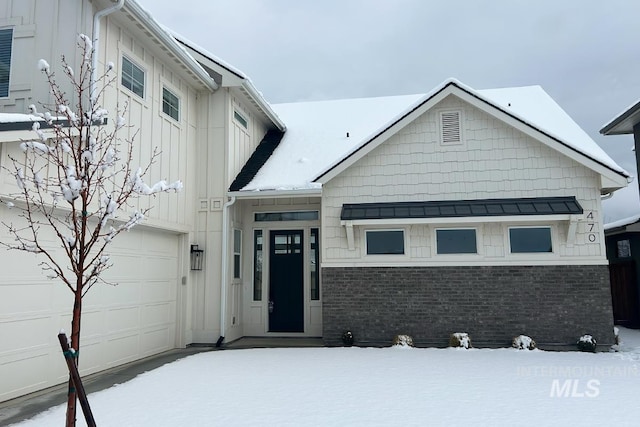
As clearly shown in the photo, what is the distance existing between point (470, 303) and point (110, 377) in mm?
6778

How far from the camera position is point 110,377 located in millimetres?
7070

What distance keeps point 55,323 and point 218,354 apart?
10.6ft

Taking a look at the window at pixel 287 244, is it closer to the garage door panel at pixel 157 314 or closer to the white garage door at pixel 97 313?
the white garage door at pixel 97 313

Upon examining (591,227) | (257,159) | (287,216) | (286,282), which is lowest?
(286,282)

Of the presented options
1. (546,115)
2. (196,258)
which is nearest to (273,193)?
(196,258)

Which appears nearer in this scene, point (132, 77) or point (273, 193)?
point (132, 77)

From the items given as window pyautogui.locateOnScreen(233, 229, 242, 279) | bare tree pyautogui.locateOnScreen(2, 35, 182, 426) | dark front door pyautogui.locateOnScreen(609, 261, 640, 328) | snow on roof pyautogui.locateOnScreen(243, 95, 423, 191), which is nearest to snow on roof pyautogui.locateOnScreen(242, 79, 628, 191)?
snow on roof pyautogui.locateOnScreen(243, 95, 423, 191)

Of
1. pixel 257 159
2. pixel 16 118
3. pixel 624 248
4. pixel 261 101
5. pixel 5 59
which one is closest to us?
pixel 16 118

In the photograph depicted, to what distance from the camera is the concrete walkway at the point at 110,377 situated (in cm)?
535

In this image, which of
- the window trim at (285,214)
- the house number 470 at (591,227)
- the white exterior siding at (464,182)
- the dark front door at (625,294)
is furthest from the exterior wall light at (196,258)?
the dark front door at (625,294)

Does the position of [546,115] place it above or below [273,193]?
above

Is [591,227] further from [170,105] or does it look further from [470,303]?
[170,105]

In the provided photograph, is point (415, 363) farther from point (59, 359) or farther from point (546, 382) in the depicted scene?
point (59, 359)

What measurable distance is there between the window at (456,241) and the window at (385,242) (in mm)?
797
